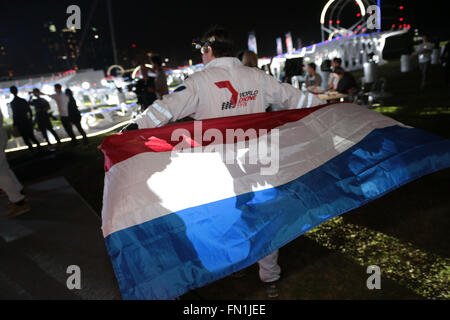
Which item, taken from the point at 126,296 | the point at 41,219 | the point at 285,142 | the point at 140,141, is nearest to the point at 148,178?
the point at 140,141

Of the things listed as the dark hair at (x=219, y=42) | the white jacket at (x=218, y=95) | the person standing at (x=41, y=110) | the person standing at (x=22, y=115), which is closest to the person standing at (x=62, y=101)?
the person standing at (x=41, y=110)

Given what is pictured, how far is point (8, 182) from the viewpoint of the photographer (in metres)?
4.60

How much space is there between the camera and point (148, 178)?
7.32 ft

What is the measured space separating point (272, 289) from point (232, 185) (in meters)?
0.89

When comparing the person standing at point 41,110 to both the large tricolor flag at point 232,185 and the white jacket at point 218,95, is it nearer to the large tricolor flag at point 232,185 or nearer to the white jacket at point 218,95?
the large tricolor flag at point 232,185

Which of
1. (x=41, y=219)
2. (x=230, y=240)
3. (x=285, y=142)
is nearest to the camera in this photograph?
(x=230, y=240)

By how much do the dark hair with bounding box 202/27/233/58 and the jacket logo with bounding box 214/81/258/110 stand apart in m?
0.27

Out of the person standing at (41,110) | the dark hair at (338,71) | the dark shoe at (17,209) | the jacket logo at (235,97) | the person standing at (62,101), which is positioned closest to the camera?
the jacket logo at (235,97)

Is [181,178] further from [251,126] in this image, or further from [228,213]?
[251,126]

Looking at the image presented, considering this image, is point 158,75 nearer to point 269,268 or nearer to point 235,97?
point 235,97

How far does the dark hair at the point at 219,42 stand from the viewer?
102 inches

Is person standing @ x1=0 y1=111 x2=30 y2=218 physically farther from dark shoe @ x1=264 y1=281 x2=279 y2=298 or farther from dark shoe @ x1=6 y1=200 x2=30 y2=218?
dark shoe @ x1=264 y1=281 x2=279 y2=298

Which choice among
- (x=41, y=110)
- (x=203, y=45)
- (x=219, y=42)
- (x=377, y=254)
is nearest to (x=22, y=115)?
(x=41, y=110)
